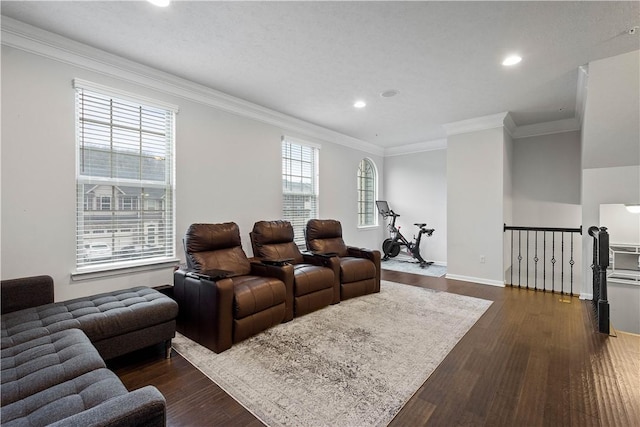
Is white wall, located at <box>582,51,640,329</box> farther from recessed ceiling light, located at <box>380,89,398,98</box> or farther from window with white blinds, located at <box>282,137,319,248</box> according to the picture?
window with white blinds, located at <box>282,137,319,248</box>

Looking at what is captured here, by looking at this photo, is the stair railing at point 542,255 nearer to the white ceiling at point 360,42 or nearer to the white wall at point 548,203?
the white wall at point 548,203

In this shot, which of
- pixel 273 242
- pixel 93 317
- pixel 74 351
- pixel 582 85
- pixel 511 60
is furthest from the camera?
pixel 273 242

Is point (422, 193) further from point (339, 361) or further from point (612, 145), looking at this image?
point (339, 361)

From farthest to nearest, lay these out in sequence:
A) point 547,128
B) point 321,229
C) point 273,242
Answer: point 547,128, point 321,229, point 273,242

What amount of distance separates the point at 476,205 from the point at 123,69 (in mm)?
5248

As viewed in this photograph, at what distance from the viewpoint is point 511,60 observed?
292cm

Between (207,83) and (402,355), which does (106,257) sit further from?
(402,355)

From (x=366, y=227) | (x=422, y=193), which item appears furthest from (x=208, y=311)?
(x=422, y=193)

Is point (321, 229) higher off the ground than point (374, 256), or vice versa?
point (321, 229)

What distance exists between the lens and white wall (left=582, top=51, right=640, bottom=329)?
2.93 metres

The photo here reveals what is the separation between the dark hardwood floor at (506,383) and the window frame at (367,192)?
3897mm

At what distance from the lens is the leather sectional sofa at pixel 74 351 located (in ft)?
3.43

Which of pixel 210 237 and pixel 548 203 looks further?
pixel 548 203

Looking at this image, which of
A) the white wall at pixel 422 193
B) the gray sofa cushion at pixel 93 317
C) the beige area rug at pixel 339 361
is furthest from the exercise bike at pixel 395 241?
the gray sofa cushion at pixel 93 317
